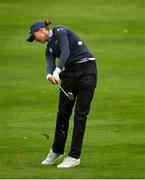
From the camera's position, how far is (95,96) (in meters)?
20.3

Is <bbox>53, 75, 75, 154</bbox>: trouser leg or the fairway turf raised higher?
<bbox>53, 75, 75, 154</bbox>: trouser leg

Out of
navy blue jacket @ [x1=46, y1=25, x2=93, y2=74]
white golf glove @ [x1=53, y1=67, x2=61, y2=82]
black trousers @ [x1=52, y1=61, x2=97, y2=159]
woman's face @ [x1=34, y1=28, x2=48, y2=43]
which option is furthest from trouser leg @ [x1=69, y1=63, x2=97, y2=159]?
woman's face @ [x1=34, y1=28, x2=48, y2=43]

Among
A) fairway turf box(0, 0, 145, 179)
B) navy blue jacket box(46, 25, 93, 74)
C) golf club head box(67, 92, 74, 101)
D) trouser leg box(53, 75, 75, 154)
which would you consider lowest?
fairway turf box(0, 0, 145, 179)

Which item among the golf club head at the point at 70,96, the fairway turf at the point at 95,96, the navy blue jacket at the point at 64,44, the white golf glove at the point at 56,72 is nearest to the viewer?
the white golf glove at the point at 56,72

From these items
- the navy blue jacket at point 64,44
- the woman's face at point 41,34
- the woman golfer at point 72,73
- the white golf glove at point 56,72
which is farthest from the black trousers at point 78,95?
the woman's face at point 41,34

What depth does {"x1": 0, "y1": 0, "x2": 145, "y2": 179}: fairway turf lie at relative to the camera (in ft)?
45.6

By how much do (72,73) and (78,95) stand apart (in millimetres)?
341

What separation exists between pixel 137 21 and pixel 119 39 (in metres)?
2.73

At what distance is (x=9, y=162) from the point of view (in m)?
13.9

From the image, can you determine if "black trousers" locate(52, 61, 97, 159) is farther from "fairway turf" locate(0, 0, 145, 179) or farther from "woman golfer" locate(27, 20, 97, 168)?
"fairway turf" locate(0, 0, 145, 179)

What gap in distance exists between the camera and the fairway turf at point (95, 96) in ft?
45.6

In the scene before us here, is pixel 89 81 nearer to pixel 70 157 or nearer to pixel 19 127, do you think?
pixel 70 157

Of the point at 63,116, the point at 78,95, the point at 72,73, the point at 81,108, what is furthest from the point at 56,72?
the point at 63,116

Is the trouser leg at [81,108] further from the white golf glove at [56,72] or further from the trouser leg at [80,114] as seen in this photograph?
the white golf glove at [56,72]
